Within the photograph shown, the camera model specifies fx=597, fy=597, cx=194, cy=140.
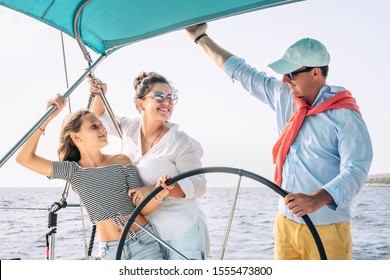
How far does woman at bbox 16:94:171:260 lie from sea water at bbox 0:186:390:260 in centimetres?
236

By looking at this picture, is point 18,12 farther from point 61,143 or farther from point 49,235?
point 49,235

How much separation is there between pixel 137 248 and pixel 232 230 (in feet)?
25.6

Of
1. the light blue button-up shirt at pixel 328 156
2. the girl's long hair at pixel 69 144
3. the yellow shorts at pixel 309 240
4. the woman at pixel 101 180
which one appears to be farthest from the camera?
the girl's long hair at pixel 69 144

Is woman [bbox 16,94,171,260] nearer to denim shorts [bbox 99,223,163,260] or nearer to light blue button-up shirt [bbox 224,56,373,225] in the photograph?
denim shorts [bbox 99,223,163,260]

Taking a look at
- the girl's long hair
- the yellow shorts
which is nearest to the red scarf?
the yellow shorts

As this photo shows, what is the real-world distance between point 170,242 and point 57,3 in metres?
0.86

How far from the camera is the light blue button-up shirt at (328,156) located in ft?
5.15

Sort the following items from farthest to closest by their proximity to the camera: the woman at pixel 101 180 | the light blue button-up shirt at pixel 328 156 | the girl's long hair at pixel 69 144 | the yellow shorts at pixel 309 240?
the girl's long hair at pixel 69 144
the woman at pixel 101 180
the yellow shorts at pixel 309 240
the light blue button-up shirt at pixel 328 156

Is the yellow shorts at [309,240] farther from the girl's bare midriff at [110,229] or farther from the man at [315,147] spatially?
the girl's bare midriff at [110,229]

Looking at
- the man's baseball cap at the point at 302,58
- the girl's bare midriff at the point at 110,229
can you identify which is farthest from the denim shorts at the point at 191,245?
the man's baseball cap at the point at 302,58

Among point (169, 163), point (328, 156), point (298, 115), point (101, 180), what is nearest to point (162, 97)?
point (169, 163)

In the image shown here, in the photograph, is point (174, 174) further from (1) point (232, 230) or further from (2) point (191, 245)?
(1) point (232, 230)

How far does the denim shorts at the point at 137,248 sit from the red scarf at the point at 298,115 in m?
0.42
